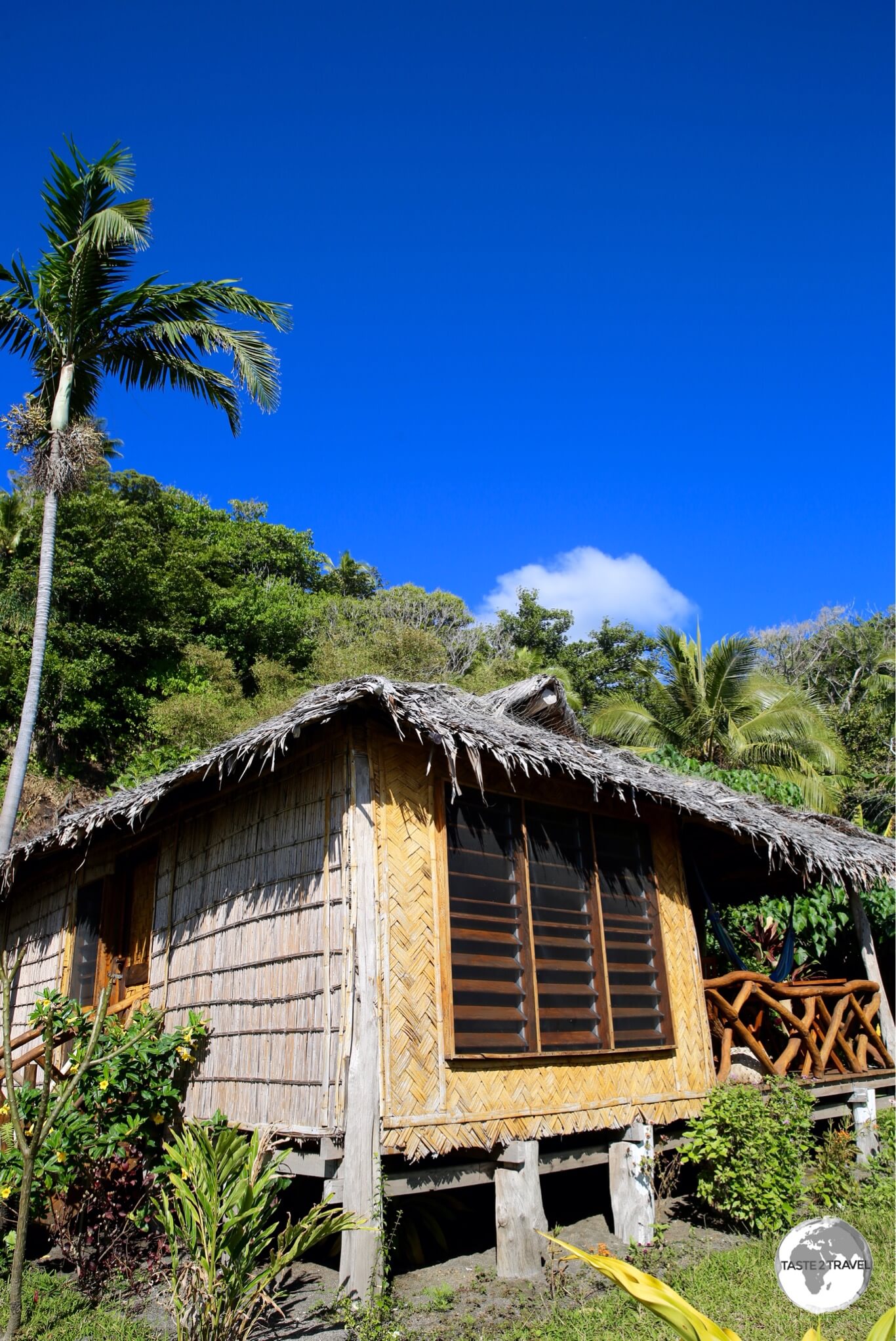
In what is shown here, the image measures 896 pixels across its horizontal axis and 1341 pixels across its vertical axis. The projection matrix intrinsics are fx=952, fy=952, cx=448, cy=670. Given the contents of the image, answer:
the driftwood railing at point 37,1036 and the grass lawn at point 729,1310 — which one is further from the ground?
the driftwood railing at point 37,1036

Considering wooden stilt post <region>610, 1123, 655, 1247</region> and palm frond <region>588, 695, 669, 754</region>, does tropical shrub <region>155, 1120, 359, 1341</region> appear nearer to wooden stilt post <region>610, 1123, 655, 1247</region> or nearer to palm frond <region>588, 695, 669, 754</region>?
wooden stilt post <region>610, 1123, 655, 1247</region>

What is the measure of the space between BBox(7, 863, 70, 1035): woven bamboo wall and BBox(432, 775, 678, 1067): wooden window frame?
4.81m

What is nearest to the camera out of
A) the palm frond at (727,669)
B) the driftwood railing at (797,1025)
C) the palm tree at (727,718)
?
the driftwood railing at (797,1025)

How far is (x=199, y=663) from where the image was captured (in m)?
21.5

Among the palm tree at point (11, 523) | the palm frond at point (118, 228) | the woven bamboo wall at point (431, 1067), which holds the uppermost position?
the palm tree at point (11, 523)

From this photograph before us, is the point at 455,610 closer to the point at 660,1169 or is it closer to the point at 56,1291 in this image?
the point at 660,1169

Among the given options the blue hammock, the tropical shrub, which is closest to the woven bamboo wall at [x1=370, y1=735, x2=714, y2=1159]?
the tropical shrub

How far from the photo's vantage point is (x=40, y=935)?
31.4ft

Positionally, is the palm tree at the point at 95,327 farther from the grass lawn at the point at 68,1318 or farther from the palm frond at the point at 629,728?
the palm frond at the point at 629,728

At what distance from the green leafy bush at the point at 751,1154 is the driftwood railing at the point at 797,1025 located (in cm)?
80

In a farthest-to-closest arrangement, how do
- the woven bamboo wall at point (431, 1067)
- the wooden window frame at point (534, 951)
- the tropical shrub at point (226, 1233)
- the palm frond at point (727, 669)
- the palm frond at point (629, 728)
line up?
1. the palm frond at point (629, 728)
2. the palm frond at point (727, 669)
3. the wooden window frame at point (534, 951)
4. the woven bamboo wall at point (431, 1067)
5. the tropical shrub at point (226, 1233)

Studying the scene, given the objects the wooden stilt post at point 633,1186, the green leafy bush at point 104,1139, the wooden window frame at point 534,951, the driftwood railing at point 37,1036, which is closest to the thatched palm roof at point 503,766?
the wooden window frame at point 534,951

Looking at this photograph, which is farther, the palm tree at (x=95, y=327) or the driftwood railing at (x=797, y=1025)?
the palm tree at (x=95, y=327)

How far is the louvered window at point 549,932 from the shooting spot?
599cm
